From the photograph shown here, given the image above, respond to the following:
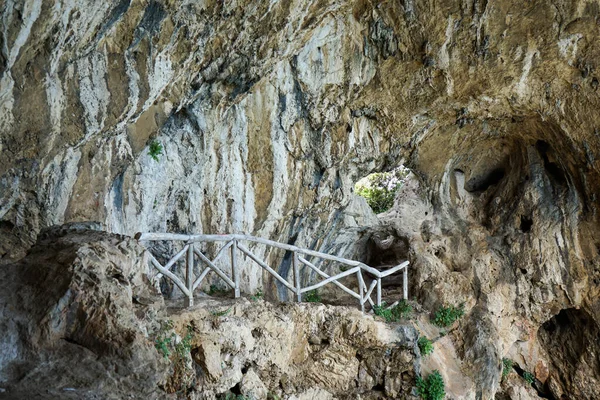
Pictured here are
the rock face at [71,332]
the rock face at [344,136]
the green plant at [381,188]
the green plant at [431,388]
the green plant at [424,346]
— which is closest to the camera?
the rock face at [71,332]

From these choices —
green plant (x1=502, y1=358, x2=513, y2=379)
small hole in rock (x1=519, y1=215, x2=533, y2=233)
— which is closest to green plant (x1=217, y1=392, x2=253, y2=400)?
green plant (x1=502, y1=358, x2=513, y2=379)

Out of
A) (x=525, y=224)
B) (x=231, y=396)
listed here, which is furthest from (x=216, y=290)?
(x=525, y=224)

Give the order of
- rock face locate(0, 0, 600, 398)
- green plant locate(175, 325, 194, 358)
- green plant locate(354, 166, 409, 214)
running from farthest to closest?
green plant locate(354, 166, 409, 214) → rock face locate(0, 0, 600, 398) → green plant locate(175, 325, 194, 358)

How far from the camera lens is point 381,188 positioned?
16.7m

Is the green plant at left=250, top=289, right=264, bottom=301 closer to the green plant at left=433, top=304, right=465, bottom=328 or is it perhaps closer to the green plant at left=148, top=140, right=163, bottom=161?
the green plant at left=148, top=140, right=163, bottom=161

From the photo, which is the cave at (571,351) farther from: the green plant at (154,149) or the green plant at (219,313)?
the green plant at (154,149)

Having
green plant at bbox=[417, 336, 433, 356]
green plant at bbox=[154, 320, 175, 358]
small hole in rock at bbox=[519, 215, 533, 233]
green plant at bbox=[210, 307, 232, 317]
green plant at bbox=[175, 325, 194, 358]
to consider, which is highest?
small hole in rock at bbox=[519, 215, 533, 233]

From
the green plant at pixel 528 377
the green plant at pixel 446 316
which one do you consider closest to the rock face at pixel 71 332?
the green plant at pixel 446 316

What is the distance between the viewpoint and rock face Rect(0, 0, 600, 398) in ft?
16.1

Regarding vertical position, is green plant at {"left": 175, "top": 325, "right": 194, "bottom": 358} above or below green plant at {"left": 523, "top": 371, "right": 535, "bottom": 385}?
above

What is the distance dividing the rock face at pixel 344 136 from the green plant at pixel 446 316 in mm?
263

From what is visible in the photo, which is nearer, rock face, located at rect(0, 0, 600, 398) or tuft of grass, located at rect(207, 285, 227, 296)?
rock face, located at rect(0, 0, 600, 398)

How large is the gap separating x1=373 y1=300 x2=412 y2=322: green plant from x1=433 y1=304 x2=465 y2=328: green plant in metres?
0.71

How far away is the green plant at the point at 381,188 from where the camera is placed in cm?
1647
